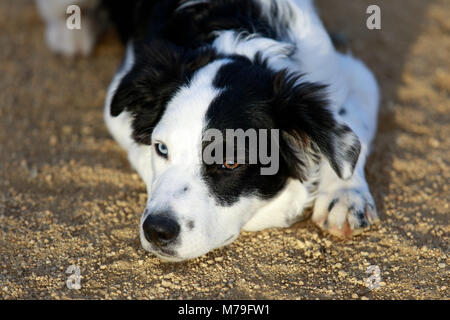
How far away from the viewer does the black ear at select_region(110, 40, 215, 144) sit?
340cm

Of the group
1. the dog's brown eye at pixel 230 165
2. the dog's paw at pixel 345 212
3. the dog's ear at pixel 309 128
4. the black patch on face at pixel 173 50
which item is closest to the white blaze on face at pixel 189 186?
the dog's brown eye at pixel 230 165

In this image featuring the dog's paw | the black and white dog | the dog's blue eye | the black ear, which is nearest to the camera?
the black and white dog

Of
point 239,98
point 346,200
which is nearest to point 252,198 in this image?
point 239,98

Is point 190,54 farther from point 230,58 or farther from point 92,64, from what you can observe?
point 92,64

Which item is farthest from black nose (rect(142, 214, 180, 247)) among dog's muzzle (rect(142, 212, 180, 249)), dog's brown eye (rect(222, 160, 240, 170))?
dog's brown eye (rect(222, 160, 240, 170))

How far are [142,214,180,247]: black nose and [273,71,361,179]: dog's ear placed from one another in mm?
792

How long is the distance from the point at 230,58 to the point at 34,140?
1.93 m

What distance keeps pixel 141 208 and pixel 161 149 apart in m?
0.67

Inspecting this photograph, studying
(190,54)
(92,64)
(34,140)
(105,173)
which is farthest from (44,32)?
(190,54)

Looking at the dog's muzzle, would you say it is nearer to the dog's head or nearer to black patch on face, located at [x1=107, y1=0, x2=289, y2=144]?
the dog's head

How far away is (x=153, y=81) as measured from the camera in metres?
3.46

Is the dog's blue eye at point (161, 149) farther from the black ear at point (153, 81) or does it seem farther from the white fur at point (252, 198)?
the black ear at point (153, 81)

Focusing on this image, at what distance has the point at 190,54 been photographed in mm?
3504

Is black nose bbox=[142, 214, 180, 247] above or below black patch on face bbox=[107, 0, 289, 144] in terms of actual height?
below
